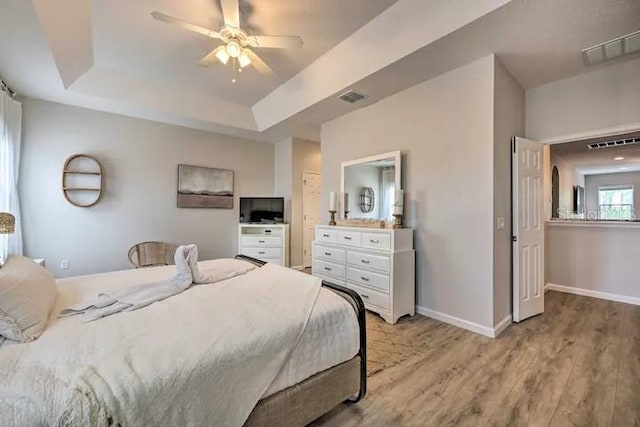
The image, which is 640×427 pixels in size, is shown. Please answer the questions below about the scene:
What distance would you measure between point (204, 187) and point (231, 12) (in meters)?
3.36

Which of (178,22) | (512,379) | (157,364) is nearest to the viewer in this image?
(157,364)

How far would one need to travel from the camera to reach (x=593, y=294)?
3.87 meters

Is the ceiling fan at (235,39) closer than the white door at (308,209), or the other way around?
the ceiling fan at (235,39)

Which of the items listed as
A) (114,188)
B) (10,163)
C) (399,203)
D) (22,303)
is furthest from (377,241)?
(10,163)

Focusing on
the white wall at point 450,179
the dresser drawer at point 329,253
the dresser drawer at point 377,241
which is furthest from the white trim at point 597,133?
the dresser drawer at point 329,253

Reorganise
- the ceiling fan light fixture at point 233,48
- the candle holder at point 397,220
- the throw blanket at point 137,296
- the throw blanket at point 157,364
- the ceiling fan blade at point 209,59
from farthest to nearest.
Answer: the candle holder at point 397,220, the ceiling fan blade at point 209,59, the ceiling fan light fixture at point 233,48, the throw blanket at point 137,296, the throw blanket at point 157,364

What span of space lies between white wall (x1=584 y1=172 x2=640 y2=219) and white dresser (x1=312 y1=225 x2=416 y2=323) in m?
5.71

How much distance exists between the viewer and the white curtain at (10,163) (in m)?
3.06

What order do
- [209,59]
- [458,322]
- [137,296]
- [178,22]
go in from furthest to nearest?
[458,322]
[209,59]
[178,22]
[137,296]

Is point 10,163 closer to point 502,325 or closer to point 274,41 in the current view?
point 274,41

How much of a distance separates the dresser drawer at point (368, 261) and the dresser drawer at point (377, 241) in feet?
0.38

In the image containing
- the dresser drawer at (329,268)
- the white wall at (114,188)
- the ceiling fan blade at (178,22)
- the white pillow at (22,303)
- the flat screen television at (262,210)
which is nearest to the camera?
the white pillow at (22,303)

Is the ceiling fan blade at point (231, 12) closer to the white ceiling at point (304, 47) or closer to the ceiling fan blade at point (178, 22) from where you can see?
the ceiling fan blade at point (178, 22)

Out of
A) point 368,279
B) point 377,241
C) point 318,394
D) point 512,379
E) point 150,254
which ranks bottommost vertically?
point 512,379
